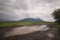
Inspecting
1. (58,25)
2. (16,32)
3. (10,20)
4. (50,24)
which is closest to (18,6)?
(10,20)

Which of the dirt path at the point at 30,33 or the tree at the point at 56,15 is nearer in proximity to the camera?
the dirt path at the point at 30,33

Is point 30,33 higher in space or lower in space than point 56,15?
lower

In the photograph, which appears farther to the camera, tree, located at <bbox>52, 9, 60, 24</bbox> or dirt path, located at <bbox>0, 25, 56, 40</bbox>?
tree, located at <bbox>52, 9, 60, 24</bbox>

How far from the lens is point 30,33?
82.5 inches

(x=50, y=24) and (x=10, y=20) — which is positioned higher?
(x=10, y=20)

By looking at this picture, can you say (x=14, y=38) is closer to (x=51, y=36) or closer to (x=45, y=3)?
(x=51, y=36)

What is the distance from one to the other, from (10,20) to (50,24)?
2.72 feet

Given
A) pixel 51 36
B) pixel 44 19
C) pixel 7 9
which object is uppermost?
pixel 7 9

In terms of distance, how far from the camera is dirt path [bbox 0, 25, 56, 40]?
2002 millimetres

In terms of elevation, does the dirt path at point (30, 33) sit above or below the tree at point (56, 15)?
below

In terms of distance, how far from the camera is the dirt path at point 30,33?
200 cm

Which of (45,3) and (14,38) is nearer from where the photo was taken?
(14,38)

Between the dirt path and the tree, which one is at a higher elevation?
the tree

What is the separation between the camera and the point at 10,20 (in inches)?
82.3
